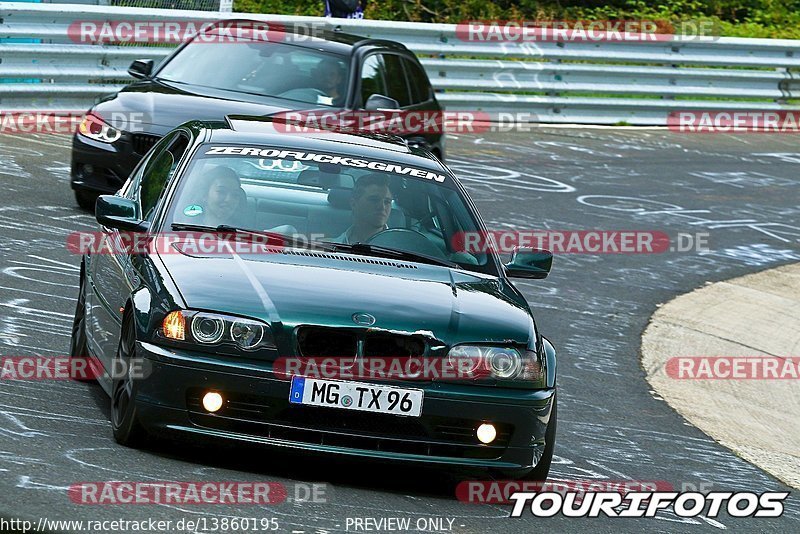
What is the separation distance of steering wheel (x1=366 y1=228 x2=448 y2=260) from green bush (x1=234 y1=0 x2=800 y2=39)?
19092 mm

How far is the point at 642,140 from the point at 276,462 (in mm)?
15951

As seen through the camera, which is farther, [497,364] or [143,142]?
[143,142]

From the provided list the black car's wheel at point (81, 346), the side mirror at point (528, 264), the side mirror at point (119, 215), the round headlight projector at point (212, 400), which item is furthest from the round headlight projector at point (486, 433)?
the black car's wheel at point (81, 346)

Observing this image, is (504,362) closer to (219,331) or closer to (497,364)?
(497,364)

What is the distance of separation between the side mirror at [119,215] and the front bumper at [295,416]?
1040 millimetres

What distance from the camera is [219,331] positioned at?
5922 millimetres

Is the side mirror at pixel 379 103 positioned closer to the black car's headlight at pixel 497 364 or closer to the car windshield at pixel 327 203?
the car windshield at pixel 327 203

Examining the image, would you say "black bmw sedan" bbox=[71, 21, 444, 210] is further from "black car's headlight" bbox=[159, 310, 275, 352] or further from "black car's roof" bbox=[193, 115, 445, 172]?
"black car's headlight" bbox=[159, 310, 275, 352]

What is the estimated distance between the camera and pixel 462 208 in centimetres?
761

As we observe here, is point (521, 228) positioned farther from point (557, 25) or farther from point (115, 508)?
point (557, 25)

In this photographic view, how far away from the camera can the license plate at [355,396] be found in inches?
231

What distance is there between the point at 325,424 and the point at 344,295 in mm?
564

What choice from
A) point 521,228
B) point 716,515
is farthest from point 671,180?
point 716,515

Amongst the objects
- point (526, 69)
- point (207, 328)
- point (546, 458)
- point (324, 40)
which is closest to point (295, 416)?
point (207, 328)
